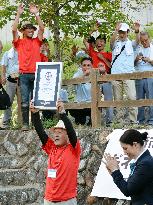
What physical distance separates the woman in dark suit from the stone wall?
3636 millimetres

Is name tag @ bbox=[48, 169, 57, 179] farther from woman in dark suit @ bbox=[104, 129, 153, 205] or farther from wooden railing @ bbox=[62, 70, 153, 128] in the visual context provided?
wooden railing @ bbox=[62, 70, 153, 128]

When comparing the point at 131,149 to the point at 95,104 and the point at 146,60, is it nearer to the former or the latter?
the point at 95,104

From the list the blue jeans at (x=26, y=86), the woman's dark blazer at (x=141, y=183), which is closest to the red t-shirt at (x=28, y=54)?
the blue jeans at (x=26, y=86)

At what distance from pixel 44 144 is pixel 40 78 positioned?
91.4 inches

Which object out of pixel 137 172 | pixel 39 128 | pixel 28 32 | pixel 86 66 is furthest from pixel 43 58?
pixel 137 172

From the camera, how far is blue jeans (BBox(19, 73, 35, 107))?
11.5 meters

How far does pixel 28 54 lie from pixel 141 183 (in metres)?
5.97

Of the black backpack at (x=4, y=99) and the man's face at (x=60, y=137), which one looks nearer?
the man's face at (x=60, y=137)

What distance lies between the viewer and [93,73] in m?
10.6

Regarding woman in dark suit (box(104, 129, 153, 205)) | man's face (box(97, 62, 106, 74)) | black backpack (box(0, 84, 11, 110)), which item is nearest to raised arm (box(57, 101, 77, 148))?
woman in dark suit (box(104, 129, 153, 205))

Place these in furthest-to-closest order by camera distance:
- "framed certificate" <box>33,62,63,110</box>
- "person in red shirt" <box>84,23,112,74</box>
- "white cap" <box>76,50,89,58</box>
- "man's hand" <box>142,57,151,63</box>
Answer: "white cap" <box>76,50,89,58</box>, "person in red shirt" <box>84,23,112,74</box>, "man's hand" <box>142,57,151,63</box>, "framed certificate" <box>33,62,63,110</box>

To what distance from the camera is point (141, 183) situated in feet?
19.3

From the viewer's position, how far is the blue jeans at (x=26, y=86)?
1146 cm

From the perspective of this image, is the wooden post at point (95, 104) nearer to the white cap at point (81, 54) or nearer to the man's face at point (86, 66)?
the man's face at point (86, 66)
